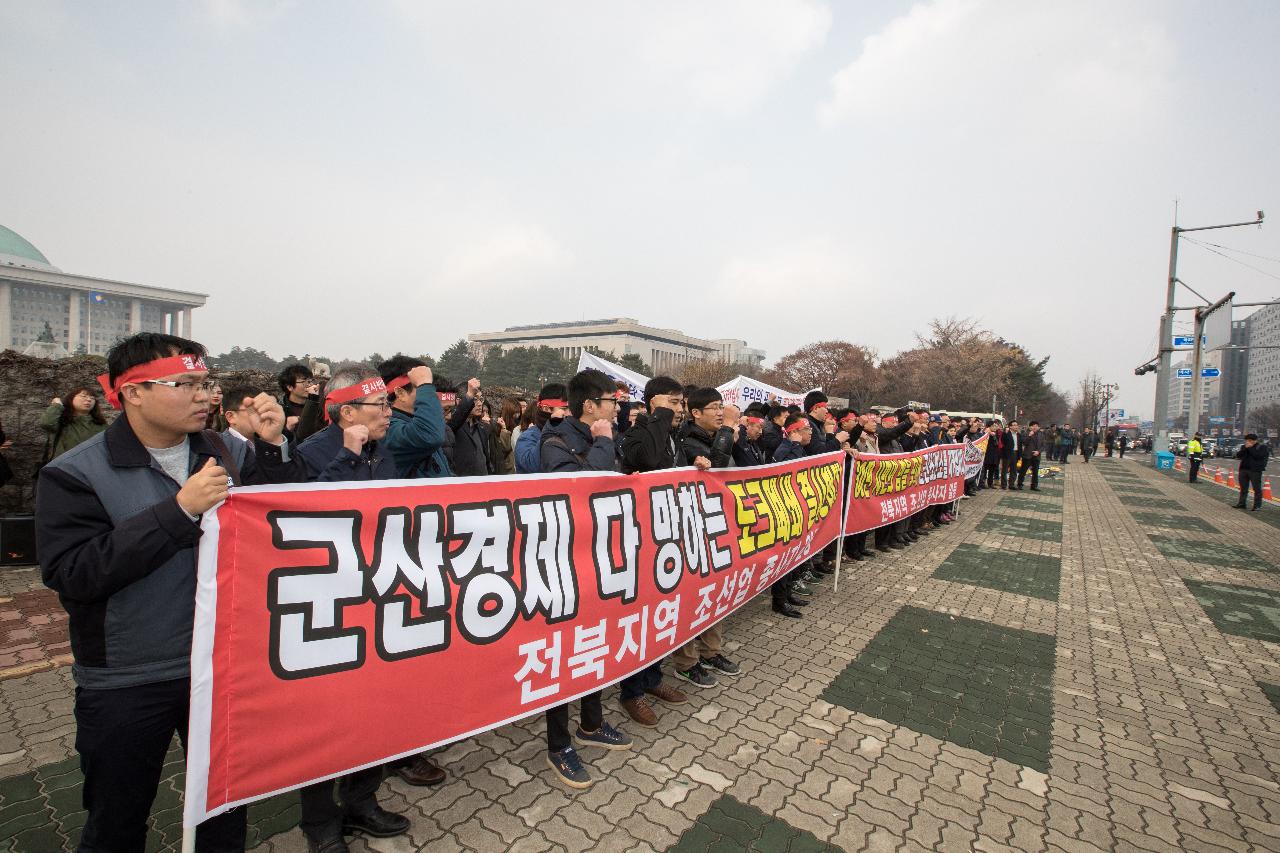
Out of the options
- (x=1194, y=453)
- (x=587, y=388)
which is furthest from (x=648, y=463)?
(x=1194, y=453)

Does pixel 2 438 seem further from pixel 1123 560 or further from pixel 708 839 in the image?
pixel 1123 560

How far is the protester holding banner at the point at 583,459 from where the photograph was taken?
3104 mm

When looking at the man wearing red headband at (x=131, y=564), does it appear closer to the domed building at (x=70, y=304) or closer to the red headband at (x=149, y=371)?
the red headband at (x=149, y=371)

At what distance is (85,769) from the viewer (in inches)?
71.1

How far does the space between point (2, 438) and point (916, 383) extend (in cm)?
4457

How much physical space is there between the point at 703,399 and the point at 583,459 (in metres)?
1.39

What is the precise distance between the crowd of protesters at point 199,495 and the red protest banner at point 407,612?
5.6 inches

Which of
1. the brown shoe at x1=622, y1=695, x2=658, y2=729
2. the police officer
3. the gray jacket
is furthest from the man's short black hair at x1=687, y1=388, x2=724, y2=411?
the police officer

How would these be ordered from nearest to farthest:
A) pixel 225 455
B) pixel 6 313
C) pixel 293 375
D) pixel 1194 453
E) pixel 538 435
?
1. pixel 225 455
2. pixel 293 375
3. pixel 538 435
4. pixel 1194 453
5. pixel 6 313

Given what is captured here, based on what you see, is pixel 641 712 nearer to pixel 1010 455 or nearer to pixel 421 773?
pixel 421 773

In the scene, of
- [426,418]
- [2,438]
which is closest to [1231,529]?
[426,418]

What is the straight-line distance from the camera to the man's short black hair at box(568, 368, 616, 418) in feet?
11.8

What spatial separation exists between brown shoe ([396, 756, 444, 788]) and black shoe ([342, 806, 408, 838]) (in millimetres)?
319

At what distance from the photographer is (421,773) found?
3.02m
